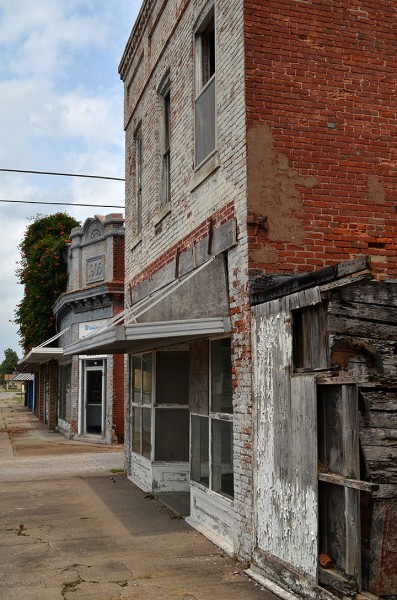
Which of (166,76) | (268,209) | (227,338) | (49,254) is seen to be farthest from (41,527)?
(49,254)

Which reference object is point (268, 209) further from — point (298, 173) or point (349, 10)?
point (349, 10)

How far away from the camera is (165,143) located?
37.3ft

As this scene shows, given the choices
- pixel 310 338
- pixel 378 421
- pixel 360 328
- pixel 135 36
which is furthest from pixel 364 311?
pixel 135 36

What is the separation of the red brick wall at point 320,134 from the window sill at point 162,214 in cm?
334

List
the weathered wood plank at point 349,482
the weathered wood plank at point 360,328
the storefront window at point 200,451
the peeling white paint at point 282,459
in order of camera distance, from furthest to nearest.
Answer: the storefront window at point 200,451
the peeling white paint at point 282,459
the weathered wood plank at point 360,328
the weathered wood plank at point 349,482

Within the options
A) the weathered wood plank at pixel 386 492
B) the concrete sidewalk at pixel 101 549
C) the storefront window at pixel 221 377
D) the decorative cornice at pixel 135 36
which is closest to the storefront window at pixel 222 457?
the storefront window at pixel 221 377

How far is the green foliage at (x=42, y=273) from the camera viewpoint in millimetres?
26500

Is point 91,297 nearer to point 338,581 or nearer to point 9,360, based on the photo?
point 338,581

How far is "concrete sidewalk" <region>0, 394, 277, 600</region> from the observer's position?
21.2 ft

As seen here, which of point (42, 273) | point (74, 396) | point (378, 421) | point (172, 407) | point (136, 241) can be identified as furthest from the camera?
point (42, 273)

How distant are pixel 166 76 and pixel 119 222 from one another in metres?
10.9

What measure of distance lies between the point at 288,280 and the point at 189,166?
3.70 metres

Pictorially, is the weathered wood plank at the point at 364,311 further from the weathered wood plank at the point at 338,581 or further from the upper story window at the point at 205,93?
the upper story window at the point at 205,93

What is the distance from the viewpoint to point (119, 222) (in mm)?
21625
